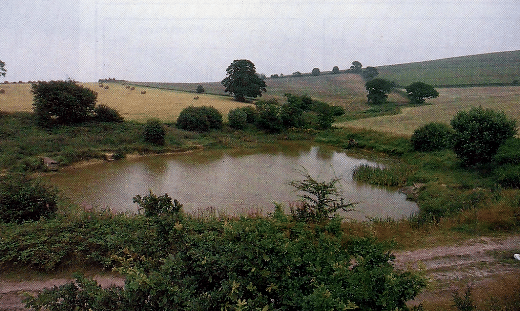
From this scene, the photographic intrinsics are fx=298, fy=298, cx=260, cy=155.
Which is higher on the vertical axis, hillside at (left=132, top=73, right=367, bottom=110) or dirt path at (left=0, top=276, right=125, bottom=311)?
hillside at (left=132, top=73, right=367, bottom=110)

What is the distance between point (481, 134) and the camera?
14.8 metres

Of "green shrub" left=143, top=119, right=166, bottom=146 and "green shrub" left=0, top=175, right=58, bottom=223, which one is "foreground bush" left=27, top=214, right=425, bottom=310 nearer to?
"green shrub" left=0, top=175, right=58, bottom=223

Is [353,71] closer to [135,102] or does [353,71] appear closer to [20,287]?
[135,102]

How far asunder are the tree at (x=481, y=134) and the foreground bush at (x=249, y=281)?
A: 14540 millimetres

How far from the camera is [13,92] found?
1203 inches

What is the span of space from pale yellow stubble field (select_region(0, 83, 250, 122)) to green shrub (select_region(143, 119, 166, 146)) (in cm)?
510

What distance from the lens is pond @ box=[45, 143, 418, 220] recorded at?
1186cm

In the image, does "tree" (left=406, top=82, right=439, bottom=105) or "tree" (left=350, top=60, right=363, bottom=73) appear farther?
"tree" (left=350, top=60, right=363, bottom=73)

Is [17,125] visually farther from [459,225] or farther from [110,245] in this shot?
[459,225]

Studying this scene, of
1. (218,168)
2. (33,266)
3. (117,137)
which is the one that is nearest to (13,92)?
(117,137)

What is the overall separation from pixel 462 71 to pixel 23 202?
73.3 m

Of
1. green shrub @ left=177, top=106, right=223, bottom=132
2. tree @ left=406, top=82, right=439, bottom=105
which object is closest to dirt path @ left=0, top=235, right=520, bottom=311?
green shrub @ left=177, top=106, right=223, bottom=132

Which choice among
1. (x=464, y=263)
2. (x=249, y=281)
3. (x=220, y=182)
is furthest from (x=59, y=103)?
(x=464, y=263)

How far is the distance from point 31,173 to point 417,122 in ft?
102
